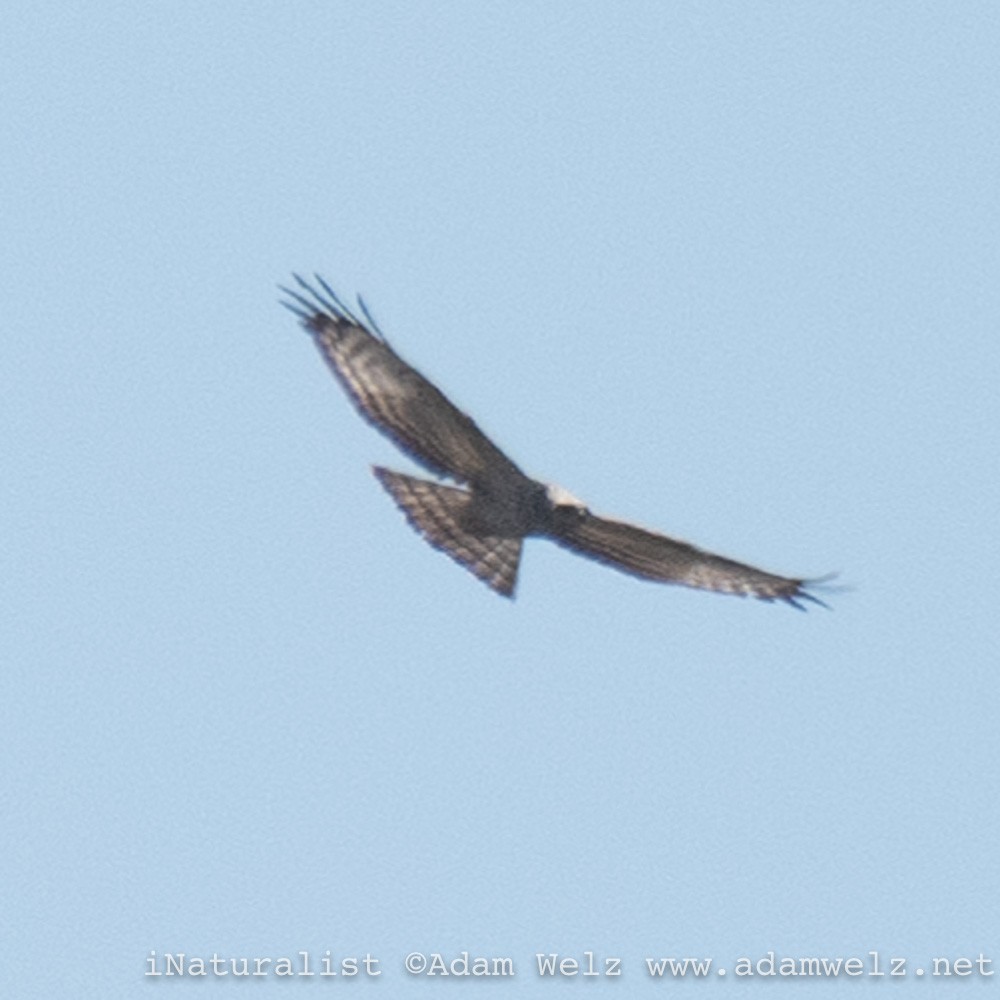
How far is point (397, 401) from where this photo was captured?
15766mm

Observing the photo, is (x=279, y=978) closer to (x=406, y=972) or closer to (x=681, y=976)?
(x=406, y=972)

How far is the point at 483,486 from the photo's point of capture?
15883 mm

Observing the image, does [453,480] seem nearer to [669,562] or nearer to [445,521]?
[445,521]

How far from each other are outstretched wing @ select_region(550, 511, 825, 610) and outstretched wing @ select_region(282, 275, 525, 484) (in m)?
0.73

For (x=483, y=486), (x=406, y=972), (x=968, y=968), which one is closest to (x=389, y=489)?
(x=483, y=486)

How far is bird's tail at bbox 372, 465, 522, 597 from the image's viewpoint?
16.0 metres

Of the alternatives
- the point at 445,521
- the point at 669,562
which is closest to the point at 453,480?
the point at 445,521

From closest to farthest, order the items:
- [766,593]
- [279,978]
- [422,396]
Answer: [279,978] < [422,396] < [766,593]

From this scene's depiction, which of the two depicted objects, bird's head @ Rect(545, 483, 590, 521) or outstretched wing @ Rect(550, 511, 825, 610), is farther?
outstretched wing @ Rect(550, 511, 825, 610)

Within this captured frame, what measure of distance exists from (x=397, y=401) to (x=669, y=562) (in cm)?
215

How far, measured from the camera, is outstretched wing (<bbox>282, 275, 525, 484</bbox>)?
15617mm

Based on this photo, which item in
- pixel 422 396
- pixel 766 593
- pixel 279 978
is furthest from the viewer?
pixel 766 593

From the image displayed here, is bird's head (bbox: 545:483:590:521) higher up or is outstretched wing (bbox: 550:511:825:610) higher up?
A: bird's head (bbox: 545:483:590:521)

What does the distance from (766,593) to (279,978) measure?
4.26 m
